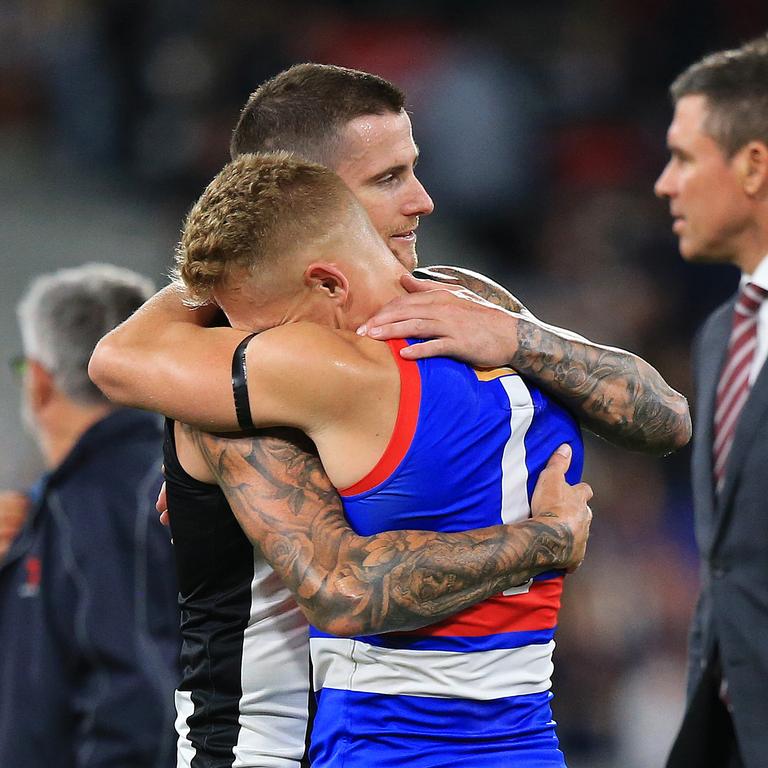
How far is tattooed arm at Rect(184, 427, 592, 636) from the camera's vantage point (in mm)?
2256

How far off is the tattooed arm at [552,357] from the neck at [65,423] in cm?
183

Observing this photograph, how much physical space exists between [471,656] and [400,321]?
62cm

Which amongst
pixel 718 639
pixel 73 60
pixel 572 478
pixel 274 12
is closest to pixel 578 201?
pixel 274 12

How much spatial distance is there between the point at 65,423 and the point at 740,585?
6.89ft

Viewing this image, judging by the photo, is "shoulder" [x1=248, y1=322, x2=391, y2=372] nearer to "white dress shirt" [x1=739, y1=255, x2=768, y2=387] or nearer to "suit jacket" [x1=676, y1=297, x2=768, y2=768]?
"suit jacket" [x1=676, y1=297, x2=768, y2=768]

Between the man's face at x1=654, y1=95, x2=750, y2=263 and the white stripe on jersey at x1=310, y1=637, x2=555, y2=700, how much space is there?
7.56ft

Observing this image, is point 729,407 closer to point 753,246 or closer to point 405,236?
point 753,246

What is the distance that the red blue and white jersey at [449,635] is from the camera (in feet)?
7.54

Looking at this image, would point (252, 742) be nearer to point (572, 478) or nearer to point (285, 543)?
point (285, 543)

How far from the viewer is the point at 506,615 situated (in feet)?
7.91

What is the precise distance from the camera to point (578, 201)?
30.2 feet

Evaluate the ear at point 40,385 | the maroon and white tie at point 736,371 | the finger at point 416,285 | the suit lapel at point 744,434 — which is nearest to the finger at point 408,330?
the finger at point 416,285

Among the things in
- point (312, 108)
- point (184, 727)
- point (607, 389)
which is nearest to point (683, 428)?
point (607, 389)

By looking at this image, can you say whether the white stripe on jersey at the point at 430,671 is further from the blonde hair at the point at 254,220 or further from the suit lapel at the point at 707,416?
the suit lapel at the point at 707,416
